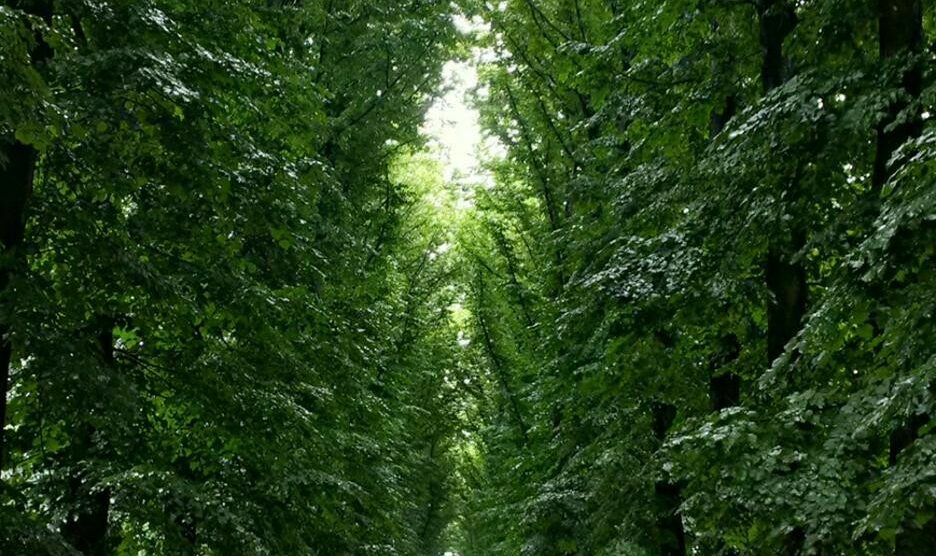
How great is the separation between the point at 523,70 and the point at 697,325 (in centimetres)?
926

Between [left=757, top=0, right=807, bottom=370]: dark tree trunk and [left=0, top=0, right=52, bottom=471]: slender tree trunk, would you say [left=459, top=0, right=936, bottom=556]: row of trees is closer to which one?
[left=757, top=0, right=807, bottom=370]: dark tree trunk

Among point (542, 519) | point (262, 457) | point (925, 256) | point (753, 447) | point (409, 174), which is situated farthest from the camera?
point (409, 174)

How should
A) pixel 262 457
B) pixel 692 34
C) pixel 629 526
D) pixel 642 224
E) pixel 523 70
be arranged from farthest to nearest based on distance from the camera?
pixel 523 70, pixel 629 526, pixel 642 224, pixel 692 34, pixel 262 457

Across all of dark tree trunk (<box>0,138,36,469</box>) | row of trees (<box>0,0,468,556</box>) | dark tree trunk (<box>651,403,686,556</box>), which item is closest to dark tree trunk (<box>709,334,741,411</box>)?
dark tree trunk (<box>651,403,686,556</box>)

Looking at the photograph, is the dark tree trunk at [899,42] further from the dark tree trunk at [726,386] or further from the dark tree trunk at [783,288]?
the dark tree trunk at [726,386]

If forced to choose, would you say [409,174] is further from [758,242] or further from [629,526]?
[758,242]

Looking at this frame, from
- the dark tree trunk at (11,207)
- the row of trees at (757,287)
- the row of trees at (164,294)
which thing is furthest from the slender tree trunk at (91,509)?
the row of trees at (757,287)

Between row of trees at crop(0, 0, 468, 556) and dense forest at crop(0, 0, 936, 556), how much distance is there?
0.03m

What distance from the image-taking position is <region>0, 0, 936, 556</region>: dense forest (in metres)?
4.93

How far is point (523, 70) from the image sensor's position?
15891 mm

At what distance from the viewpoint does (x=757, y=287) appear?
6785 millimetres

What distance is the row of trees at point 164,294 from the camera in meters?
5.41

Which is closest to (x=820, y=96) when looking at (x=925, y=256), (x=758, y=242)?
(x=758, y=242)

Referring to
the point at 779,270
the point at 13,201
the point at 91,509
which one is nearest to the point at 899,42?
the point at 779,270
